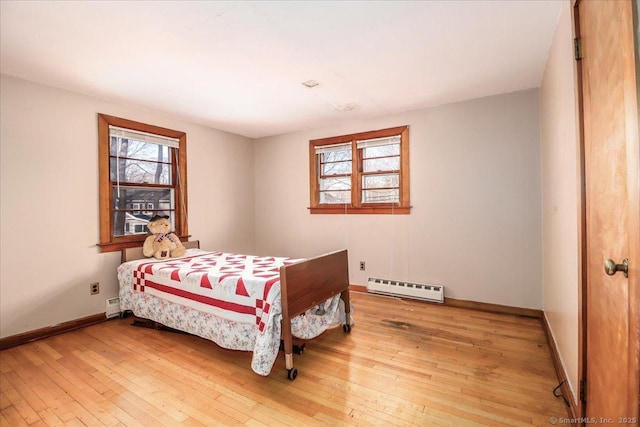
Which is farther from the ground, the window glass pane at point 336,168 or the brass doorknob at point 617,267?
the window glass pane at point 336,168

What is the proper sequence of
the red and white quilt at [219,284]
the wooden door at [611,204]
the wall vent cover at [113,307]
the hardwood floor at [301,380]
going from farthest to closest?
the wall vent cover at [113,307], the red and white quilt at [219,284], the hardwood floor at [301,380], the wooden door at [611,204]

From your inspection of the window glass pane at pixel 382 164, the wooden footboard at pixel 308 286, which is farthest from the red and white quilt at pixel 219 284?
the window glass pane at pixel 382 164

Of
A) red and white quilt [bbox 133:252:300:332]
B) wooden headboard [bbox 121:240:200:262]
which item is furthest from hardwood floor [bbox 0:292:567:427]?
wooden headboard [bbox 121:240:200:262]

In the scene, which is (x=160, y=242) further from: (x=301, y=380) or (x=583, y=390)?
(x=583, y=390)

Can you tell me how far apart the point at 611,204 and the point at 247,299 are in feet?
6.65

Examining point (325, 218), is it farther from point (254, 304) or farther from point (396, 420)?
point (396, 420)

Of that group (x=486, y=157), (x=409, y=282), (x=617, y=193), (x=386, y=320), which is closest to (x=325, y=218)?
(x=409, y=282)

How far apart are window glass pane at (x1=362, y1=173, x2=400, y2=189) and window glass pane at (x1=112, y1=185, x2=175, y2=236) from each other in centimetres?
258

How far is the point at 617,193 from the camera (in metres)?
0.96

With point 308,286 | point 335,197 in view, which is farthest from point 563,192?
point 335,197

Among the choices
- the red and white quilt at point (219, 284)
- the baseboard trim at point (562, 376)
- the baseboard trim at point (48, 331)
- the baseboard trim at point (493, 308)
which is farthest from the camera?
the baseboard trim at point (493, 308)

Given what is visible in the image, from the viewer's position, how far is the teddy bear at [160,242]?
10.8ft

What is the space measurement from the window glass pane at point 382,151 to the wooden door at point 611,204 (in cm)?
242

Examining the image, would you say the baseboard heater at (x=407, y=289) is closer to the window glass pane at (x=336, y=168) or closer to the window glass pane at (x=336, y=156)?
the window glass pane at (x=336, y=168)
